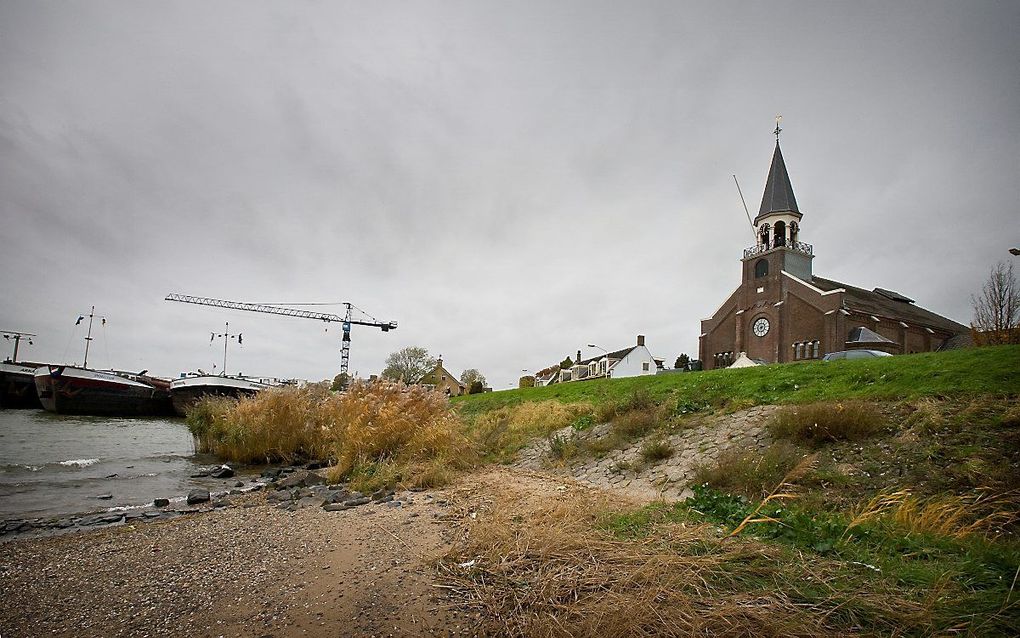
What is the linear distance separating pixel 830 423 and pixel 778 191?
171ft

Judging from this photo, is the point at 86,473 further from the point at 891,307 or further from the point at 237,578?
the point at 891,307

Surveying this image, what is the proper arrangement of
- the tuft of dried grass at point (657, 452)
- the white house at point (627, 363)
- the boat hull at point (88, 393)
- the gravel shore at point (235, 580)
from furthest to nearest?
1. the white house at point (627, 363)
2. the boat hull at point (88, 393)
3. the tuft of dried grass at point (657, 452)
4. the gravel shore at point (235, 580)

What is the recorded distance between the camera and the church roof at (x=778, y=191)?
160ft

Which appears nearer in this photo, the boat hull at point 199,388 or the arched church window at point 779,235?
the boat hull at point 199,388

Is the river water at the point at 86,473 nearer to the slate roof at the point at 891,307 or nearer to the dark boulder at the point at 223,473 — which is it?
the dark boulder at the point at 223,473

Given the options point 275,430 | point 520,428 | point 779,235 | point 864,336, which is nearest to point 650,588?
point 520,428

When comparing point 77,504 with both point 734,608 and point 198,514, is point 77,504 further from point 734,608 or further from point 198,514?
point 734,608

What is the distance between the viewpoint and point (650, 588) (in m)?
3.27

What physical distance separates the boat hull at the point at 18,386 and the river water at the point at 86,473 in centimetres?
2889

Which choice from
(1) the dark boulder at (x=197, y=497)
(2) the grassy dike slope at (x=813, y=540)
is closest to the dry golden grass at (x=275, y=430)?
(1) the dark boulder at (x=197, y=497)

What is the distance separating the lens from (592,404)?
14172mm

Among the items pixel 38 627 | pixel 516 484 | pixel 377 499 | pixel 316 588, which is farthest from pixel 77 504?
pixel 516 484

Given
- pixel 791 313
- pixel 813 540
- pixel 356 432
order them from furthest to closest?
1. pixel 791 313
2. pixel 356 432
3. pixel 813 540

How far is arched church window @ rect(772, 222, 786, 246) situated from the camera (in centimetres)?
4823
